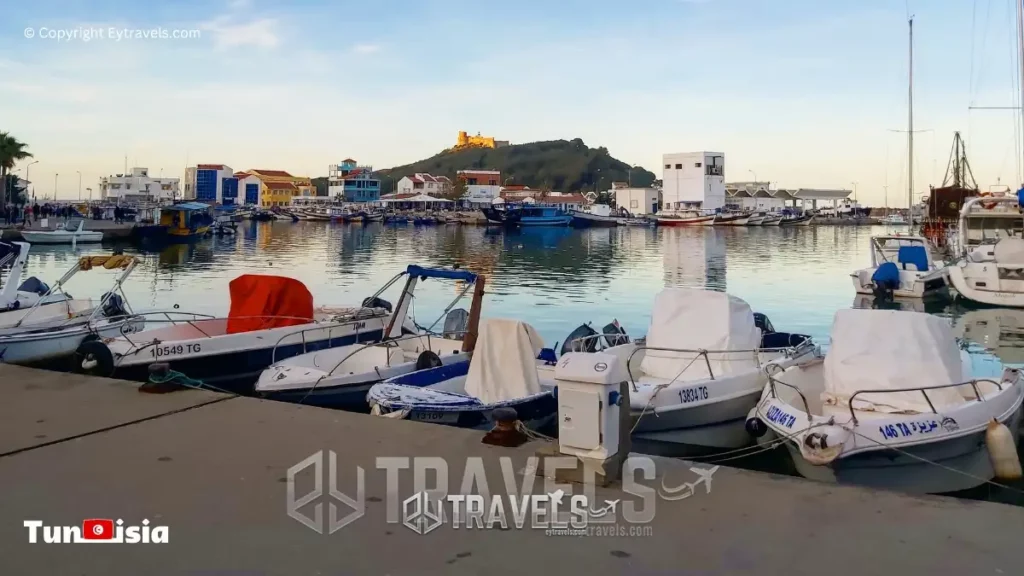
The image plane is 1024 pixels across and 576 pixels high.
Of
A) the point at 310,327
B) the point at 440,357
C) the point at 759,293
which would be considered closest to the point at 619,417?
the point at 440,357

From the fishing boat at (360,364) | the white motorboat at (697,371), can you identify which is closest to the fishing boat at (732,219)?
the fishing boat at (360,364)

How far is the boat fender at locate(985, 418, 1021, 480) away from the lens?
346 inches

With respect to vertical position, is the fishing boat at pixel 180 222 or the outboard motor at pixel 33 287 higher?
the fishing boat at pixel 180 222

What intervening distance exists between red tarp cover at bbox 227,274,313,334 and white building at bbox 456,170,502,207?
14226 cm

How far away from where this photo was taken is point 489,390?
10531mm

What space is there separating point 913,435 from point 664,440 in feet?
A: 9.62

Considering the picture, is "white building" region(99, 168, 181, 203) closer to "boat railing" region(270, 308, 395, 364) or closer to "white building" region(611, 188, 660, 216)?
"white building" region(611, 188, 660, 216)

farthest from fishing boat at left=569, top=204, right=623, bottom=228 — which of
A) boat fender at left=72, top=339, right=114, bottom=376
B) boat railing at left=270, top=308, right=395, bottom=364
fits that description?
boat fender at left=72, top=339, right=114, bottom=376

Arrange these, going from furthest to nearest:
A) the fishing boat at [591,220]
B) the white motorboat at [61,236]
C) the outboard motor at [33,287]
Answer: the fishing boat at [591,220]
the white motorboat at [61,236]
the outboard motor at [33,287]

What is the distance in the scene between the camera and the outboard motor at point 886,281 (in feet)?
104

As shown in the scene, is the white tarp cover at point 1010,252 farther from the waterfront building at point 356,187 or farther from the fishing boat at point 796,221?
the waterfront building at point 356,187

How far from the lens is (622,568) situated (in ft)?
13.5

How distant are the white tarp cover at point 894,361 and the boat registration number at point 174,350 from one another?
381 inches

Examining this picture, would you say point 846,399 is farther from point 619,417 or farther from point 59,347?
point 59,347
